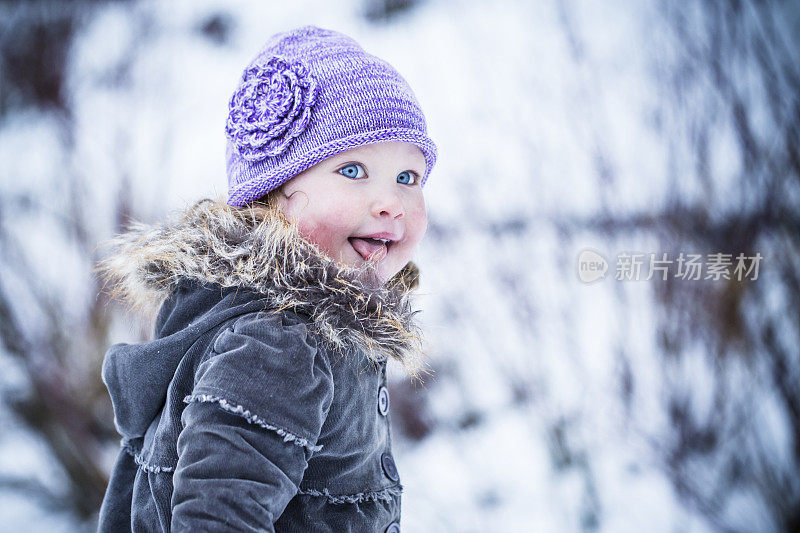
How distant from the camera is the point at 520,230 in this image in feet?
5.65

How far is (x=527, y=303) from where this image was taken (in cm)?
173

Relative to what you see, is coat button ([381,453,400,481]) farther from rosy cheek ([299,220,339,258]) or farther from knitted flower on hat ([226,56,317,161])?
knitted flower on hat ([226,56,317,161])

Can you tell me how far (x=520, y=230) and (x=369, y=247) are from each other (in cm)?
101

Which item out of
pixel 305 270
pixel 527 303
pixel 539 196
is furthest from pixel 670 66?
pixel 305 270

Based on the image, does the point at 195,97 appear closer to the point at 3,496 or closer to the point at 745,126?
the point at 3,496

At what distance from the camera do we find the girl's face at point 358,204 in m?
0.76

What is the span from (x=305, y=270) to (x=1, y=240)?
1500mm

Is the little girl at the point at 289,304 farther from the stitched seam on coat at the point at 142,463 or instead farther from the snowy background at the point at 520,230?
the snowy background at the point at 520,230

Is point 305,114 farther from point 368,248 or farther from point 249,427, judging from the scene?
point 249,427

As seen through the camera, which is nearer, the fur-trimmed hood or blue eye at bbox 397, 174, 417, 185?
the fur-trimmed hood
